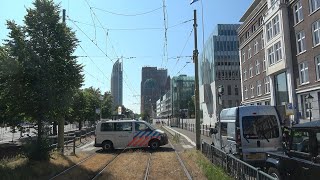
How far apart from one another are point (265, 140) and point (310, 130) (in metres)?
5.34

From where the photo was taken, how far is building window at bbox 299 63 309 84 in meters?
32.8

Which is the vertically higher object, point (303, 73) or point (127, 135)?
point (303, 73)

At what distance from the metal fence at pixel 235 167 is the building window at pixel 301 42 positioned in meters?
21.3

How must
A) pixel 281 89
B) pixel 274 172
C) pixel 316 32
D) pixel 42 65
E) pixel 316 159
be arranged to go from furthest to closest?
pixel 281 89
pixel 316 32
pixel 42 65
pixel 274 172
pixel 316 159

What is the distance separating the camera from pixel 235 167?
10.5 meters

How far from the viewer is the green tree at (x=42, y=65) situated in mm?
15602

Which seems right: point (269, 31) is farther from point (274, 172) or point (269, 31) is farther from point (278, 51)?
point (274, 172)

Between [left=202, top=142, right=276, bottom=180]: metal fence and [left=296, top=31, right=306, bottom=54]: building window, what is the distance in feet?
69.8

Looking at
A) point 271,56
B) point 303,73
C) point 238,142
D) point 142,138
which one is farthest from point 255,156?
point 271,56

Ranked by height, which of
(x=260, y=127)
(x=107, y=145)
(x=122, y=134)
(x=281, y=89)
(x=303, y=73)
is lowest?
(x=107, y=145)

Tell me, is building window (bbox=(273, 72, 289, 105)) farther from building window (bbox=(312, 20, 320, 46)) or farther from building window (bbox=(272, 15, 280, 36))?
building window (bbox=(312, 20, 320, 46))

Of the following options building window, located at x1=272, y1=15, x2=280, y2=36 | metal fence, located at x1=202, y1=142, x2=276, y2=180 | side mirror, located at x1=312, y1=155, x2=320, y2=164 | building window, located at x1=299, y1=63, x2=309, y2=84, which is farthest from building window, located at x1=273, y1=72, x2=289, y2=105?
side mirror, located at x1=312, y1=155, x2=320, y2=164

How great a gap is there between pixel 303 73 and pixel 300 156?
2759 cm

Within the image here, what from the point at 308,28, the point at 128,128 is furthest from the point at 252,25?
the point at 128,128
